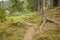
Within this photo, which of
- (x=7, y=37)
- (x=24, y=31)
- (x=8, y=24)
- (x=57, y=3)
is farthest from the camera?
(x=57, y=3)

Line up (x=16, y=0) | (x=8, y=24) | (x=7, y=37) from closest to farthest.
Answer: (x=7, y=37) → (x=8, y=24) → (x=16, y=0)

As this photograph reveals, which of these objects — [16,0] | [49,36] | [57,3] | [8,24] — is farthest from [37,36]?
[16,0]

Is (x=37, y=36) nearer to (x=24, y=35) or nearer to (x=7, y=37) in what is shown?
(x=24, y=35)

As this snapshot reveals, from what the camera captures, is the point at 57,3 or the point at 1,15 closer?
the point at 1,15

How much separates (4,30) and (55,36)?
12.2ft

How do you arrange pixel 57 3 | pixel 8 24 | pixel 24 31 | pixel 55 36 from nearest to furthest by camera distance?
pixel 55 36
pixel 24 31
pixel 8 24
pixel 57 3

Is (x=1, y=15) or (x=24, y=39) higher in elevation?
(x=1, y=15)

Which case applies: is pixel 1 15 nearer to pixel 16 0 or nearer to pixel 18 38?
pixel 18 38

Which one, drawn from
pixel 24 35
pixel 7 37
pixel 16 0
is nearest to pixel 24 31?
pixel 24 35

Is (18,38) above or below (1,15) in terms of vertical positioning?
below

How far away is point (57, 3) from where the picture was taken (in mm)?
18172

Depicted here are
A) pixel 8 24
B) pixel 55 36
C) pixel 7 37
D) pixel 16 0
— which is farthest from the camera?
pixel 16 0

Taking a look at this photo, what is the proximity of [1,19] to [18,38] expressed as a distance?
11.3 feet

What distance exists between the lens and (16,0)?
23672 millimetres
